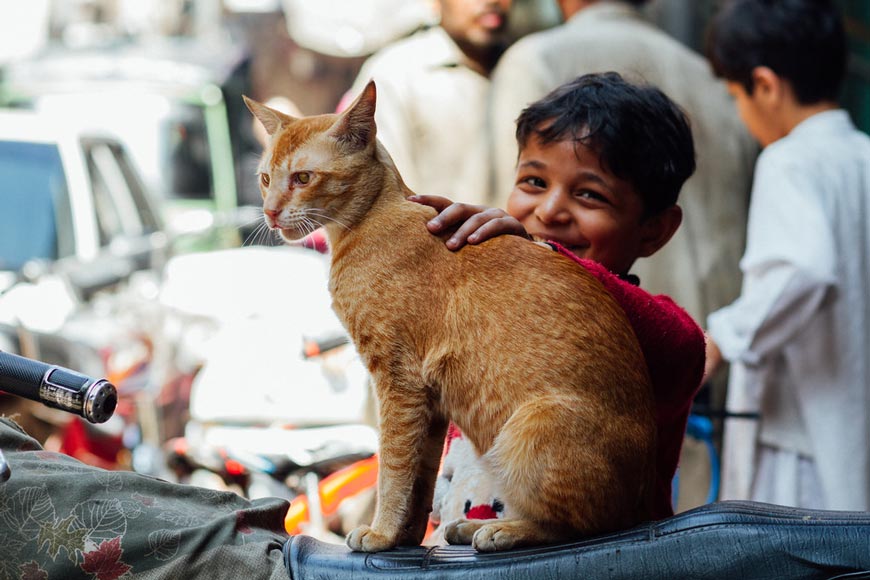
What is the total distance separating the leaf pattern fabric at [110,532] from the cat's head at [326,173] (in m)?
0.44

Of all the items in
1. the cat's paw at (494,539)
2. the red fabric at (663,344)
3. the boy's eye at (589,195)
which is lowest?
the cat's paw at (494,539)

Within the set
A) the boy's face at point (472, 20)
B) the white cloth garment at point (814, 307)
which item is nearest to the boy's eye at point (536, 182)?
the white cloth garment at point (814, 307)

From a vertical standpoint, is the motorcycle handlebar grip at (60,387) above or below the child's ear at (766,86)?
below

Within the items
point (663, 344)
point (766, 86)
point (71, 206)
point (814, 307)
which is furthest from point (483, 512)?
point (71, 206)

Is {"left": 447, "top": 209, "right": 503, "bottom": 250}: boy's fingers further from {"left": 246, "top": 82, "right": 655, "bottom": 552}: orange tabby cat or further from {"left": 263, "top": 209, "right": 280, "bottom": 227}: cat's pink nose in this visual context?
{"left": 263, "top": 209, "right": 280, "bottom": 227}: cat's pink nose

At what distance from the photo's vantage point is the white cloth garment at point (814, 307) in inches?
94.7

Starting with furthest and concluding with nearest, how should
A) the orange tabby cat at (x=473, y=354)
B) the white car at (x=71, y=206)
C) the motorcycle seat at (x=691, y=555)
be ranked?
the white car at (x=71, y=206)
the orange tabby cat at (x=473, y=354)
the motorcycle seat at (x=691, y=555)

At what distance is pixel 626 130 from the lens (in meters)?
1.54

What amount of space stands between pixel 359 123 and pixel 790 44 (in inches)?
67.6

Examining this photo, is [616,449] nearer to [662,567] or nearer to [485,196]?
[662,567]

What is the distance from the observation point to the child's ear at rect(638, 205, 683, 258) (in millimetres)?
1630

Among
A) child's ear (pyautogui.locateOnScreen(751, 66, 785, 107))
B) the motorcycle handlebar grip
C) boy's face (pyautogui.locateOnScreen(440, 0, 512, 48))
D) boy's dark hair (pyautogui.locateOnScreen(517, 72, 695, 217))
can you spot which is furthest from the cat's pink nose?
boy's face (pyautogui.locateOnScreen(440, 0, 512, 48))

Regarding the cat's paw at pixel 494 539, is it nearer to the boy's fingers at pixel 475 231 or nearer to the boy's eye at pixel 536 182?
the boy's fingers at pixel 475 231

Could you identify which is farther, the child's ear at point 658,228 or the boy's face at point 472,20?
the boy's face at point 472,20
